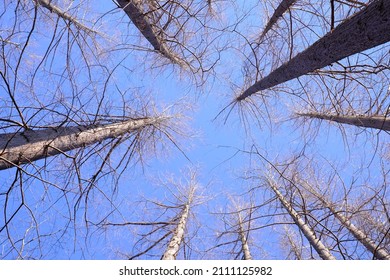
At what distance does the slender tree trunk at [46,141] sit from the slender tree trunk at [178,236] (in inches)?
73.7

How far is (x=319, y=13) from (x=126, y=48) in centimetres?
256

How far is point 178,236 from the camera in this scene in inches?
187

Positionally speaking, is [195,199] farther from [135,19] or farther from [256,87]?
[135,19]

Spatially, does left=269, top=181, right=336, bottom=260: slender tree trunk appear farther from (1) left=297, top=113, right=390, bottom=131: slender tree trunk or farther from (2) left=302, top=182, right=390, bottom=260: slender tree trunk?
(1) left=297, top=113, right=390, bottom=131: slender tree trunk

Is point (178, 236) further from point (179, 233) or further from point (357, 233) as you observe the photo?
point (357, 233)

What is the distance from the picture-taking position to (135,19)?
4.14 metres

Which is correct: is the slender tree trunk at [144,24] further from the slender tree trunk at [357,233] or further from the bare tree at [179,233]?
the slender tree trunk at [357,233]

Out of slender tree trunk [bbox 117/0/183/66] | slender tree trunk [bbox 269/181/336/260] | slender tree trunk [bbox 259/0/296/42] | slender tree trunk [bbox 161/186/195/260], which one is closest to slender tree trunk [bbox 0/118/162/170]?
slender tree trunk [bbox 117/0/183/66]

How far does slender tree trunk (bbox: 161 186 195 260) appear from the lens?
392 centimetres

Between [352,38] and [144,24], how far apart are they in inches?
120

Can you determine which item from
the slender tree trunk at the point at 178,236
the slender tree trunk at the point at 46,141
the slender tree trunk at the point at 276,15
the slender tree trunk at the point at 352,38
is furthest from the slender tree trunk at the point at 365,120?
the slender tree trunk at the point at 46,141

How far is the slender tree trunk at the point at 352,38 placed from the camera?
2.00m
